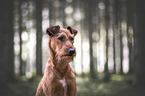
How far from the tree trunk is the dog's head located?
6.18m

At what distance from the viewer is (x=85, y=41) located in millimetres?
21938

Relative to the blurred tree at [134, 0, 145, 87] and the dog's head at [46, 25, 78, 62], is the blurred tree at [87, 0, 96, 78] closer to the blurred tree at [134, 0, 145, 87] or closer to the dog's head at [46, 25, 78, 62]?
the blurred tree at [134, 0, 145, 87]

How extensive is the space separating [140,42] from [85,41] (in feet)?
46.3

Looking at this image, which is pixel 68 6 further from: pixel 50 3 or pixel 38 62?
pixel 38 62

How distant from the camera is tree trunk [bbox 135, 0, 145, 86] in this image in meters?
7.88

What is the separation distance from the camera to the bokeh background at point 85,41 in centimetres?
797

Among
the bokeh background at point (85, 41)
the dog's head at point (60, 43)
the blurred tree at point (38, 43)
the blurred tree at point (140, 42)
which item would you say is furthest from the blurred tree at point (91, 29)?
the dog's head at point (60, 43)

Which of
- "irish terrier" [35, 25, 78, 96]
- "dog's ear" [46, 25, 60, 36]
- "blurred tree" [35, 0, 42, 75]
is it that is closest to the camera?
"irish terrier" [35, 25, 78, 96]

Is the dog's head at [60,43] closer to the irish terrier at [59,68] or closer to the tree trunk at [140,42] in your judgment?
the irish terrier at [59,68]

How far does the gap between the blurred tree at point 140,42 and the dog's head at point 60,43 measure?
6177 mm

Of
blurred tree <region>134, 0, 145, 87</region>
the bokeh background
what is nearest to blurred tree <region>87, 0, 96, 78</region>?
the bokeh background

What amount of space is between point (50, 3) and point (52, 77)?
623 inches

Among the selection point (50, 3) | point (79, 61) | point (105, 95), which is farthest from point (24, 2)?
point (105, 95)

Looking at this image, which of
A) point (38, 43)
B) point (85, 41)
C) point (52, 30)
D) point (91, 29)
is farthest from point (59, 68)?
point (85, 41)
